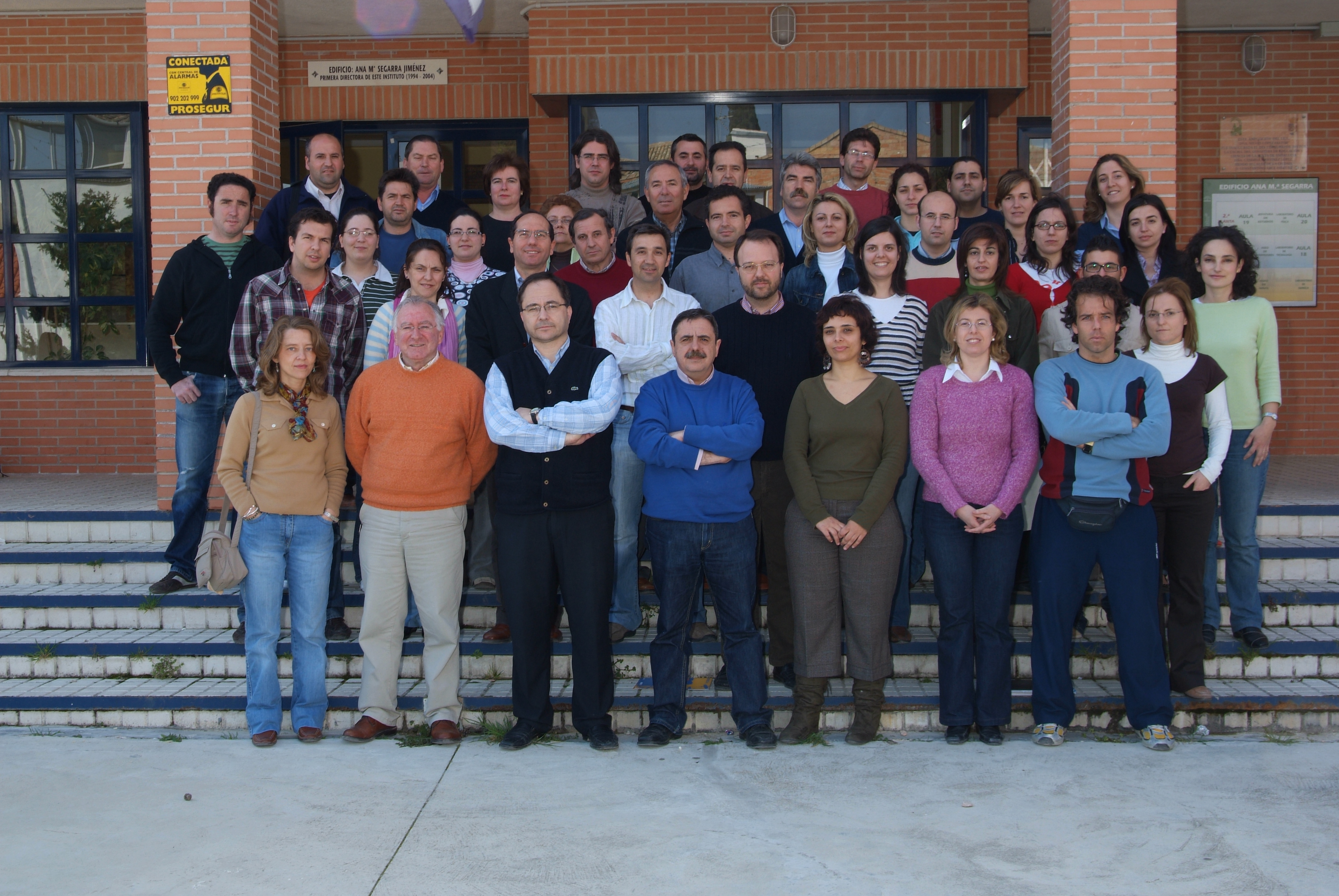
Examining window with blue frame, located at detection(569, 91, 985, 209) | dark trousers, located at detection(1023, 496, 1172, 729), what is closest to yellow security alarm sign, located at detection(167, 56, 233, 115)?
window with blue frame, located at detection(569, 91, 985, 209)

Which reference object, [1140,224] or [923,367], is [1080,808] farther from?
[1140,224]

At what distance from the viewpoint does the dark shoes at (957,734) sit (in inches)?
176

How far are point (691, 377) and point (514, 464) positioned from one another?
2.64 feet

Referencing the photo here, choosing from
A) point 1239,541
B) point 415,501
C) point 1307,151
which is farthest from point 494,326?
point 1307,151

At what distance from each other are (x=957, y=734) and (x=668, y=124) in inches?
226

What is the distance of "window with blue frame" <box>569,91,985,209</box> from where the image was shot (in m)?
8.57

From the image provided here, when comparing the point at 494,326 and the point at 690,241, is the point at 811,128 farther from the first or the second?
the point at 494,326

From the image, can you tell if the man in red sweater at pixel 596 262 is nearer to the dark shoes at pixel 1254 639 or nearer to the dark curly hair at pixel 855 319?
the dark curly hair at pixel 855 319

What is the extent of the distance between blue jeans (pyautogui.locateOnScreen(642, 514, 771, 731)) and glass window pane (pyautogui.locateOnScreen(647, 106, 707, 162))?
4893 mm

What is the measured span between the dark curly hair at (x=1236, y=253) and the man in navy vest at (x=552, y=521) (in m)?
2.80

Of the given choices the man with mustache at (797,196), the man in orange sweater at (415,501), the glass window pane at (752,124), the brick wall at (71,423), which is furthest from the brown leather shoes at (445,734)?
the glass window pane at (752,124)

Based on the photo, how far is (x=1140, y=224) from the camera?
5.26m

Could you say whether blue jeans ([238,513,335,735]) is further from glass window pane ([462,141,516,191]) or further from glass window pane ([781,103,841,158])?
glass window pane ([781,103,841,158])

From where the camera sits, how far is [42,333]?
8.93 metres
